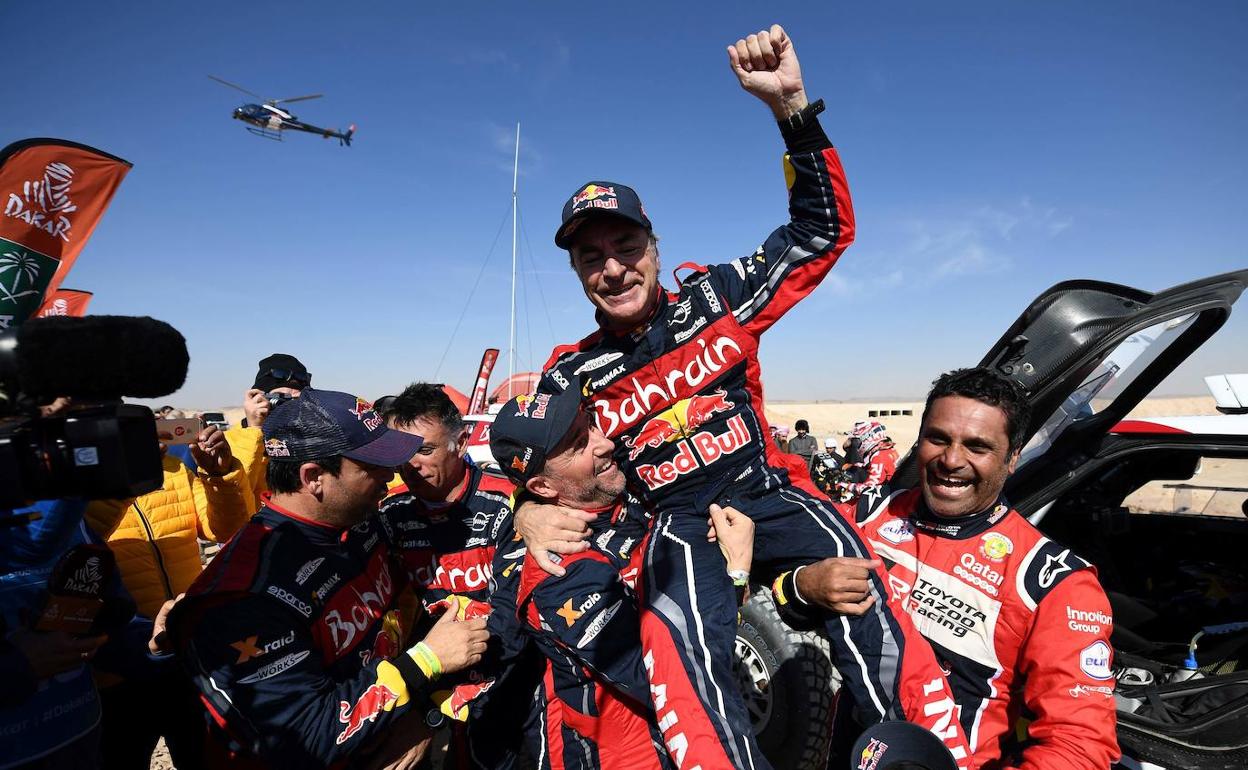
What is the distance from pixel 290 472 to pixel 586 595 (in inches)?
54.2

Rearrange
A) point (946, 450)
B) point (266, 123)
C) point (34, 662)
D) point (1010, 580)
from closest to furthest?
point (34, 662) → point (1010, 580) → point (946, 450) → point (266, 123)

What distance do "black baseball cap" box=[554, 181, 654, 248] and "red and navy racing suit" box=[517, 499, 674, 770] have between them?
4.63 ft

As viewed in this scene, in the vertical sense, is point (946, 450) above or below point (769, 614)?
above

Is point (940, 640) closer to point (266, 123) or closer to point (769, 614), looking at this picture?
point (769, 614)

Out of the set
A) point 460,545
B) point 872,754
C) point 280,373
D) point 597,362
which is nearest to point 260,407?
point 280,373

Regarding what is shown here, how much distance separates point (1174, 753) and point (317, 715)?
321 centimetres

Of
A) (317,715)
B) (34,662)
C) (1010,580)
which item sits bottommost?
(317,715)

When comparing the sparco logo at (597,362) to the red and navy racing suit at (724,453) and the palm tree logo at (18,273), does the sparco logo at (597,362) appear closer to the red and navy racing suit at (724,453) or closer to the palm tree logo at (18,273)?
the red and navy racing suit at (724,453)

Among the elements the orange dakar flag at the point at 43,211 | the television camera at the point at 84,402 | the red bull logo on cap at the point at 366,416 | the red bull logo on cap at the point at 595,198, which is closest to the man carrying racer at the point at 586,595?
the red bull logo on cap at the point at 366,416

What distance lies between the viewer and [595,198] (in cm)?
248

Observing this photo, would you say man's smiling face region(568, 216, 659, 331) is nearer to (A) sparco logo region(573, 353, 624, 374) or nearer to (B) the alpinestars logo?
(A) sparco logo region(573, 353, 624, 374)

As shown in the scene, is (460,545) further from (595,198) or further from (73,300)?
(73,300)

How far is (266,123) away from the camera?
39750mm

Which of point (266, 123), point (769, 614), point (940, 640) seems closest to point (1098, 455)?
point (940, 640)
